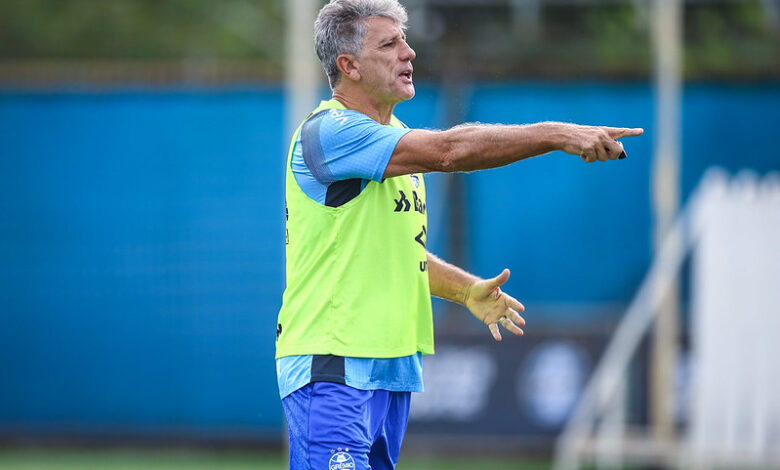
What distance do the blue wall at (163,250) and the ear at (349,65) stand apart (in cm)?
584

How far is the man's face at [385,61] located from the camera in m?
3.93

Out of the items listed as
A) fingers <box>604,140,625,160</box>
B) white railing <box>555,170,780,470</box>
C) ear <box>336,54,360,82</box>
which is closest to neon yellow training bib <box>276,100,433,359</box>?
ear <box>336,54,360,82</box>

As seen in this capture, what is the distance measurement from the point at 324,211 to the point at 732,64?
712 centimetres

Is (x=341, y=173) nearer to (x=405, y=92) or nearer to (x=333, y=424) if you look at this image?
(x=405, y=92)

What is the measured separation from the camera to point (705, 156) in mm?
9742

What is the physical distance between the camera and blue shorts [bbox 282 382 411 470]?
148 inches

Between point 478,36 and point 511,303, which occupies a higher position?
point 478,36

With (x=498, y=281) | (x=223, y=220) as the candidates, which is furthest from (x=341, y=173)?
(x=223, y=220)

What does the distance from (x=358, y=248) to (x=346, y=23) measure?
73 centimetres

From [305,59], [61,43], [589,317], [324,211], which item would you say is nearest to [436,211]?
[589,317]

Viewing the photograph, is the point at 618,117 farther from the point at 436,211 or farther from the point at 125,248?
the point at 125,248

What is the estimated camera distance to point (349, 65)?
3963 millimetres

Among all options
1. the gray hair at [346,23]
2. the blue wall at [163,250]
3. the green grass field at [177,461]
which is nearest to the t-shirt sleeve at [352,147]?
the gray hair at [346,23]

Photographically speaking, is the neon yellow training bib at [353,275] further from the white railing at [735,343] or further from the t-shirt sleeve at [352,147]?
the white railing at [735,343]
